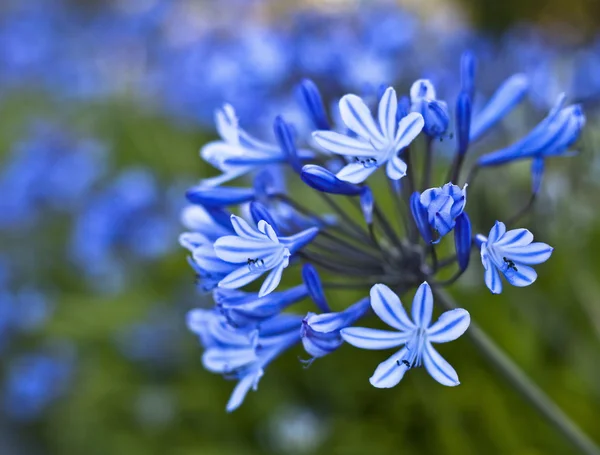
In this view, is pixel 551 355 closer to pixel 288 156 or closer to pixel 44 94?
pixel 288 156

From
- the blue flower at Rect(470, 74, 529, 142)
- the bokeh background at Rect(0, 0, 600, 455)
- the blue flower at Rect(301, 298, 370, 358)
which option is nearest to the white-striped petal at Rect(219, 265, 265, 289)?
the blue flower at Rect(301, 298, 370, 358)

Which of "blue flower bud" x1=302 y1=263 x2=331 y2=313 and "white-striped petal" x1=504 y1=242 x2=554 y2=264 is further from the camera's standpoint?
"blue flower bud" x1=302 y1=263 x2=331 y2=313

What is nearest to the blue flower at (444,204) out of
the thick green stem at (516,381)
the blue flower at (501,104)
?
the thick green stem at (516,381)

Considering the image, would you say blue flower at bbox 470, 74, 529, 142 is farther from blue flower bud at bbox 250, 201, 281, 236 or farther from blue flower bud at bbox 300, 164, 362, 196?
blue flower bud at bbox 250, 201, 281, 236

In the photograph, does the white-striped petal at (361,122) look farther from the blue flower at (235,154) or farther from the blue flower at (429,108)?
the blue flower at (235,154)

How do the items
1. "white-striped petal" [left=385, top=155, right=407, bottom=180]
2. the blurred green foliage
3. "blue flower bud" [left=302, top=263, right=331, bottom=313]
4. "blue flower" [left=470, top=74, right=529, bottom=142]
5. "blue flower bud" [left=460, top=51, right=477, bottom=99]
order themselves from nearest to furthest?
1. "white-striped petal" [left=385, top=155, right=407, bottom=180]
2. "blue flower bud" [left=302, top=263, right=331, bottom=313]
3. "blue flower bud" [left=460, top=51, right=477, bottom=99]
4. "blue flower" [left=470, top=74, right=529, bottom=142]
5. the blurred green foliage

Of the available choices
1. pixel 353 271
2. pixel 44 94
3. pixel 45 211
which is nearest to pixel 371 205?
pixel 353 271

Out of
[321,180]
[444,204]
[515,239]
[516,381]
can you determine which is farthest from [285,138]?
[516,381]
